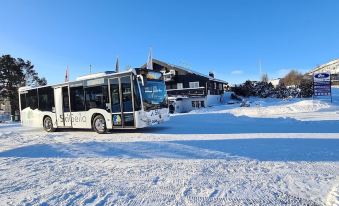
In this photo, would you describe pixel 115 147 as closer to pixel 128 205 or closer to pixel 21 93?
pixel 128 205

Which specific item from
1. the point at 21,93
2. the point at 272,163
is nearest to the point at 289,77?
the point at 21,93

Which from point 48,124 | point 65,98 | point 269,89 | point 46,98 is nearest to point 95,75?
point 65,98

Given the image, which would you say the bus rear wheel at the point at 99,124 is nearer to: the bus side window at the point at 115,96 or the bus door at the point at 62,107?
the bus side window at the point at 115,96

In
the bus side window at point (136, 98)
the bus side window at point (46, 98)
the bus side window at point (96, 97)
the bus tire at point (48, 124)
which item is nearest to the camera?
the bus side window at point (136, 98)

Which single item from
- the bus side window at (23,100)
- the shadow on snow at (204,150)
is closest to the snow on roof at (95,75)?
the shadow on snow at (204,150)

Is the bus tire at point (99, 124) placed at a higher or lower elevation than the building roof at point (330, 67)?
lower

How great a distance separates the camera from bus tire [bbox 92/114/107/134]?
1418 centimetres

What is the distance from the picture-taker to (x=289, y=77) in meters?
82.8

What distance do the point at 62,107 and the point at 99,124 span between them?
3.10 m

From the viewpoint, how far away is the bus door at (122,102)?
42.6 ft

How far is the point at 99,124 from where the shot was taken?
1436 centimetres

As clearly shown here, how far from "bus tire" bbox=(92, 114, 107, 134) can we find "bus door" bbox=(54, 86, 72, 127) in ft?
6.65

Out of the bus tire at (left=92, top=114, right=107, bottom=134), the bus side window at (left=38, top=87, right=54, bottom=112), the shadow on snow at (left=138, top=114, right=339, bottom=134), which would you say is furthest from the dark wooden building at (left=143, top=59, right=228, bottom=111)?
the bus tire at (left=92, top=114, right=107, bottom=134)

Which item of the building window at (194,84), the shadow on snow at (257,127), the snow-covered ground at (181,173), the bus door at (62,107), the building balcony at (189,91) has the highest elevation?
the building window at (194,84)
